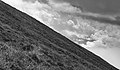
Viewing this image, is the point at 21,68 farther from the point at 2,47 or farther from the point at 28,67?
the point at 2,47

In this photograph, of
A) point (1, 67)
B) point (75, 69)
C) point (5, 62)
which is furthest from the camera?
point (75, 69)

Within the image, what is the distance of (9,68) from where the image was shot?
37.8 ft

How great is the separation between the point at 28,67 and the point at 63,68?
213 inches

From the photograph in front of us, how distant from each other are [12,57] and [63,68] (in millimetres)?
6038

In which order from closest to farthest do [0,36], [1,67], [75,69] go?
[1,67] < [0,36] < [75,69]

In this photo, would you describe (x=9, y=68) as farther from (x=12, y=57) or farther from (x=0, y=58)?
(x=12, y=57)

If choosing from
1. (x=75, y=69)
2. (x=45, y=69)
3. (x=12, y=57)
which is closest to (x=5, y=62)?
(x=12, y=57)

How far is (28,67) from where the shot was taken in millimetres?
13172

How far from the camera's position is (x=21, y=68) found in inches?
490

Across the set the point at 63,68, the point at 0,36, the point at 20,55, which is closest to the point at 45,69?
the point at 20,55

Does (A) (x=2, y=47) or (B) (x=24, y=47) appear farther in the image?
(B) (x=24, y=47)

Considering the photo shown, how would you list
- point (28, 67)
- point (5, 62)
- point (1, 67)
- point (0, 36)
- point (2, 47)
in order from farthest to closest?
point (0, 36)
point (2, 47)
point (28, 67)
point (5, 62)
point (1, 67)

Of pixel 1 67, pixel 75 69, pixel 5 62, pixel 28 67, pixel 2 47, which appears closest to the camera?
pixel 1 67

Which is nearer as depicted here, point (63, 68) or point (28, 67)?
point (28, 67)
